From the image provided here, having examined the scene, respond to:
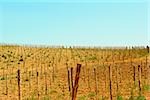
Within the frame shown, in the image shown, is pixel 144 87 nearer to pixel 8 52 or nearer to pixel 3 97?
pixel 3 97

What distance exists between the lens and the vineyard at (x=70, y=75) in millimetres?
21717

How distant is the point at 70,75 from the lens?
91.9 feet

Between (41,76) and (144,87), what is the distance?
11199mm

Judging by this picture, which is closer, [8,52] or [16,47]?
[8,52]

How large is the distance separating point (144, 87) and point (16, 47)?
3765 centimetres

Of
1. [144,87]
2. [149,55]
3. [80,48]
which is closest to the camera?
[144,87]

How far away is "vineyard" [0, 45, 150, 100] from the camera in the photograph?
21717 millimetres

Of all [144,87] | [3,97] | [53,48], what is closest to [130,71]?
[144,87]

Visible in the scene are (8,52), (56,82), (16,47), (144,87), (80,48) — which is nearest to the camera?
(144,87)

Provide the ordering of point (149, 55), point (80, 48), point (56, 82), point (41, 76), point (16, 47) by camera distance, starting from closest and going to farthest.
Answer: point (56, 82) < point (41, 76) < point (149, 55) < point (16, 47) < point (80, 48)

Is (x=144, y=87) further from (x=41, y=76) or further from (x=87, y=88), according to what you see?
(x=41, y=76)

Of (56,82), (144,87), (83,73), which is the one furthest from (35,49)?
(144,87)

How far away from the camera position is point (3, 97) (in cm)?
2378

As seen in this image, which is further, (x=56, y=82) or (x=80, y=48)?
(x=80, y=48)
